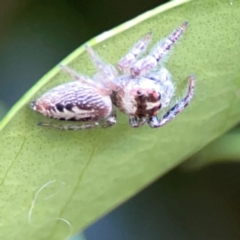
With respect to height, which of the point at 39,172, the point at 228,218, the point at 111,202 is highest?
the point at 39,172

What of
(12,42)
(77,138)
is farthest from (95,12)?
(77,138)

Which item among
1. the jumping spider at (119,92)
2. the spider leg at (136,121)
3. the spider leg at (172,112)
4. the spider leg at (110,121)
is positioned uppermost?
the jumping spider at (119,92)

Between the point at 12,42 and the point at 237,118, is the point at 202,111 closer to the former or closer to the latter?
the point at 237,118

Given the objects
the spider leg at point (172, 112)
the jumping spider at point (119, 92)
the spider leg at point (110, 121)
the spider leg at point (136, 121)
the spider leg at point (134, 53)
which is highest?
the spider leg at point (134, 53)

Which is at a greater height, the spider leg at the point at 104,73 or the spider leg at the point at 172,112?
the spider leg at the point at 104,73
